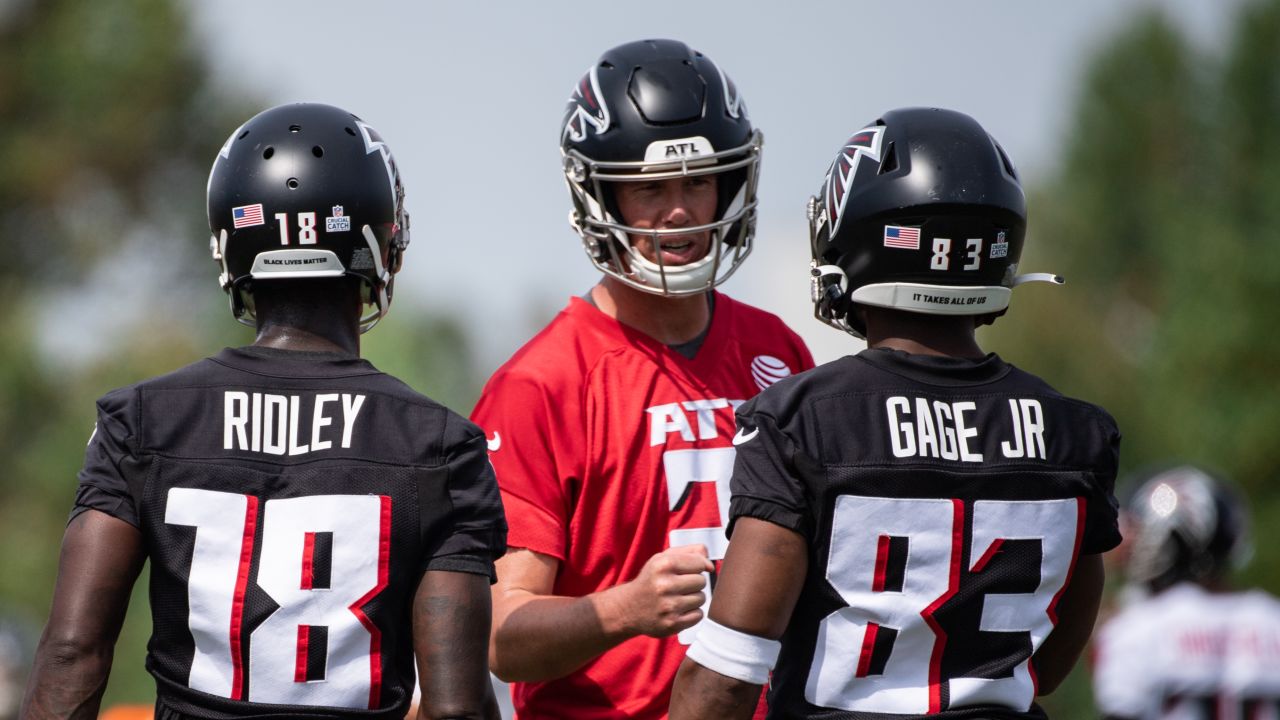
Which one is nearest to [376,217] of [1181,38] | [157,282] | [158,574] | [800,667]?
[158,574]

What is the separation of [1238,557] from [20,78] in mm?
33109

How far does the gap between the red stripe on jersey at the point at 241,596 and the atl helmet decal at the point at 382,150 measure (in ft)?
2.92

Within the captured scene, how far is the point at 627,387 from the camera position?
4.23m

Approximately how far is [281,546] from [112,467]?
1.31 feet

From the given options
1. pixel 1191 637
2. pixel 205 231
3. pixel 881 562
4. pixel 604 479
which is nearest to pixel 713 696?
pixel 881 562

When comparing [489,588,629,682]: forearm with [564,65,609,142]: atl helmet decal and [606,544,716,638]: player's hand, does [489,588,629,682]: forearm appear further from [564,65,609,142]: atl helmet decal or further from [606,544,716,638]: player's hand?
[564,65,609,142]: atl helmet decal

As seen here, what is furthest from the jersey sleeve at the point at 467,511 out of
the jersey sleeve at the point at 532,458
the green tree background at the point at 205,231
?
the green tree background at the point at 205,231

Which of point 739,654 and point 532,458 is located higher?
point 532,458

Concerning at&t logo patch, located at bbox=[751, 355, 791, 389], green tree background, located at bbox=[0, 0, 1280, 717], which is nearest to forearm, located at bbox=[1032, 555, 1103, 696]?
at&t logo patch, located at bbox=[751, 355, 791, 389]

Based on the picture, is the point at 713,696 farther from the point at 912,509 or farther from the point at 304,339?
the point at 304,339

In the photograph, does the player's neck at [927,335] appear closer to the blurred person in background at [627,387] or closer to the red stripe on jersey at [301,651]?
the blurred person in background at [627,387]

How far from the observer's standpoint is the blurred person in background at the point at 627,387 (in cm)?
403

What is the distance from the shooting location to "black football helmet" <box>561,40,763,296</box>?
14.0 ft

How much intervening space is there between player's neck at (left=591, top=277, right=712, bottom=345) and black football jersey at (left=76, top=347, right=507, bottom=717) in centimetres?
118
